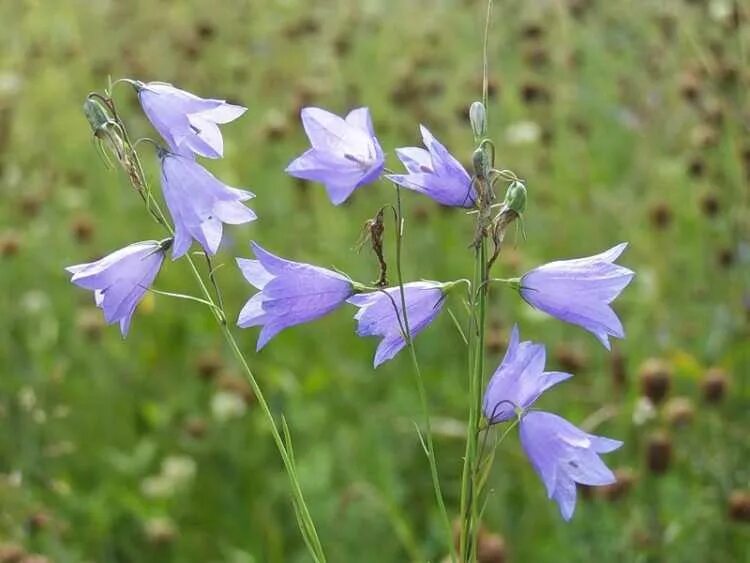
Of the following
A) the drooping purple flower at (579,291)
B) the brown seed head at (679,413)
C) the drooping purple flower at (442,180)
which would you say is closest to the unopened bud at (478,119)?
the drooping purple flower at (442,180)

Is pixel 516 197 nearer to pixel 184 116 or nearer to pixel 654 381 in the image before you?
pixel 184 116

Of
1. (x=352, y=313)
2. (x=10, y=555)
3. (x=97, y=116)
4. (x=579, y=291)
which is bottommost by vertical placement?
(x=352, y=313)

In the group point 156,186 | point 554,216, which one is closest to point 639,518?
point 554,216

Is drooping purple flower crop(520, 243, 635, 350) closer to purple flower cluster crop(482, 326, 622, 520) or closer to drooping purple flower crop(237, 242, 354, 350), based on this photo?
purple flower cluster crop(482, 326, 622, 520)

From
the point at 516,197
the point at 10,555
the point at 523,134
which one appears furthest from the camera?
the point at 523,134

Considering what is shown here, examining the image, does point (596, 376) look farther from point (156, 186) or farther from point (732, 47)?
point (156, 186)

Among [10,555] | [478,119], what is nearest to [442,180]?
[478,119]

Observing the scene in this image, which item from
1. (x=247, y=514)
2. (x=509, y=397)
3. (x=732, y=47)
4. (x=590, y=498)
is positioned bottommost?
(x=247, y=514)
